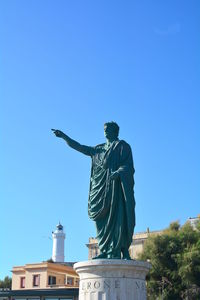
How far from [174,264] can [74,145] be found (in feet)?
74.5

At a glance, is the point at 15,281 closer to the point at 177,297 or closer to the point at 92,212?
the point at 177,297

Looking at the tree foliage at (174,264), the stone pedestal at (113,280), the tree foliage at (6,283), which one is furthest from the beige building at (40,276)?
the stone pedestal at (113,280)

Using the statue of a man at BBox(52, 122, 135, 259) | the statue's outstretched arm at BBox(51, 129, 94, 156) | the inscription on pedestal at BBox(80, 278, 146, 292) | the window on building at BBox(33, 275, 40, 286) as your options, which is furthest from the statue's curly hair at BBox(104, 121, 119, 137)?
the window on building at BBox(33, 275, 40, 286)

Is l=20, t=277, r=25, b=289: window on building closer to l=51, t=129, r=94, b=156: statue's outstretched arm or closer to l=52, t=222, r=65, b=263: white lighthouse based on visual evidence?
l=51, t=129, r=94, b=156: statue's outstretched arm

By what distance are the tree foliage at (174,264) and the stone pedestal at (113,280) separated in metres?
21.5

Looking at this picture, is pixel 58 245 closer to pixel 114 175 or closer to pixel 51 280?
pixel 51 280

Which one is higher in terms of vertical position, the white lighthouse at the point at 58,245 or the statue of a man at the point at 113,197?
the white lighthouse at the point at 58,245

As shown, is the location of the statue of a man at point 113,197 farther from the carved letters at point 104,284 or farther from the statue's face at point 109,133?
the carved letters at point 104,284

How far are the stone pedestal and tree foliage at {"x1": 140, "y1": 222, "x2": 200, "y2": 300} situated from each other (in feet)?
70.5

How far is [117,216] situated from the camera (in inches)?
447

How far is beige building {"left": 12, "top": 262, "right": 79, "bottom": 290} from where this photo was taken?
150 ft

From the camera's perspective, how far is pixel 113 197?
37.4 feet

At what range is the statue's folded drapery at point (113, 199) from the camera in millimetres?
11180

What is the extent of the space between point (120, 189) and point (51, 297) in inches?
1264
